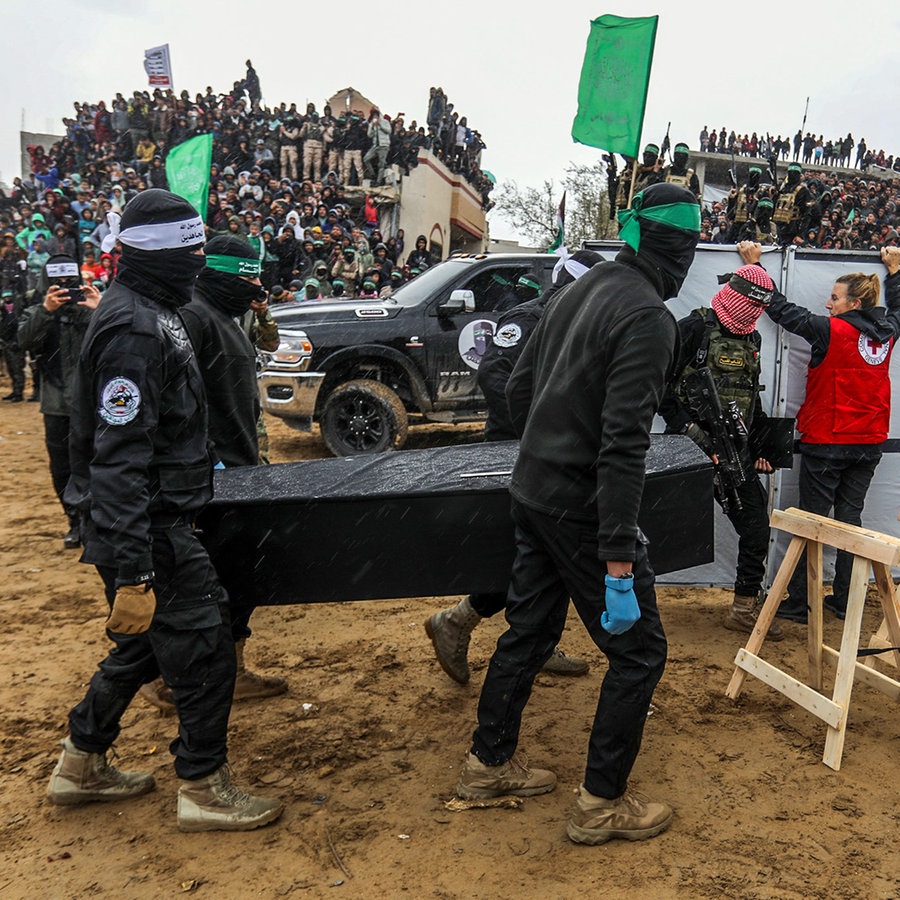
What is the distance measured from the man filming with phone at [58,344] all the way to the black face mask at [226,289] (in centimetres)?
232

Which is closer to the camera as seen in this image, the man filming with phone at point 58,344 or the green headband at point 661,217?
the green headband at point 661,217

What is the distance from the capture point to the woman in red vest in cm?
477

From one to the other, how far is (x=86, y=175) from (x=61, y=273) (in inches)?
792

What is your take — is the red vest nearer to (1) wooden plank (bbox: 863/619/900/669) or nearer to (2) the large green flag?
(1) wooden plank (bbox: 863/619/900/669)

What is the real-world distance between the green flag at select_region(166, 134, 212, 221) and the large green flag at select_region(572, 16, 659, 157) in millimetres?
3649

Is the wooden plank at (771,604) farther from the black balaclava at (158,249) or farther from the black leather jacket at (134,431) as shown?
the black balaclava at (158,249)

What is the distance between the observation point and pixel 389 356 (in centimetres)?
823

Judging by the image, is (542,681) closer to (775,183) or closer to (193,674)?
(193,674)

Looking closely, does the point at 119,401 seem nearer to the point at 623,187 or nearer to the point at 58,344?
the point at 58,344

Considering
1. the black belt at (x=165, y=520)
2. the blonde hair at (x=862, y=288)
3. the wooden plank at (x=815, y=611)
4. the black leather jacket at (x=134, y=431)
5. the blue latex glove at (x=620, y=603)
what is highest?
the blonde hair at (x=862, y=288)

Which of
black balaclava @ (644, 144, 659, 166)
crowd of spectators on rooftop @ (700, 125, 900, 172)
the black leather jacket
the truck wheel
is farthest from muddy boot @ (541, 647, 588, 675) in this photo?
crowd of spectators on rooftop @ (700, 125, 900, 172)

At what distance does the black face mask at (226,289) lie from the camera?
380cm

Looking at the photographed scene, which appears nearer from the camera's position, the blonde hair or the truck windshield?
the blonde hair

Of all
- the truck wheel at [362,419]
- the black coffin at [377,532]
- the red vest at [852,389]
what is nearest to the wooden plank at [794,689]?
the black coffin at [377,532]
